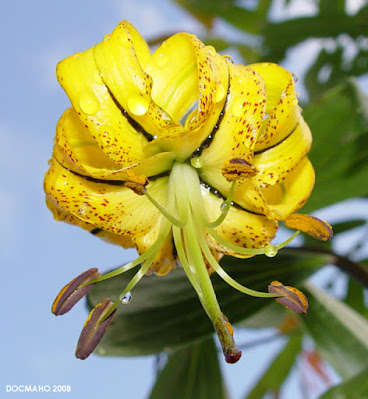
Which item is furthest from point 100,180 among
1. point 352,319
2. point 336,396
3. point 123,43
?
point 352,319

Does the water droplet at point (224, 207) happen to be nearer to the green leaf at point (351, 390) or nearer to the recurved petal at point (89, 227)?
the recurved petal at point (89, 227)

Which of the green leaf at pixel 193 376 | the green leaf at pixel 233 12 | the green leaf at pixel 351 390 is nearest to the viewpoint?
the green leaf at pixel 351 390

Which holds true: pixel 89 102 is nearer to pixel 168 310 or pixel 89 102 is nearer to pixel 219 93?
pixel 219 93

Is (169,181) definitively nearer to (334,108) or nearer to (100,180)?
(100,180)

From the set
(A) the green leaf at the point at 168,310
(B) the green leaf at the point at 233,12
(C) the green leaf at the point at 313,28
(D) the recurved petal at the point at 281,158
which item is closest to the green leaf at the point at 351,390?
(A) the green leaf at the point at 168,310

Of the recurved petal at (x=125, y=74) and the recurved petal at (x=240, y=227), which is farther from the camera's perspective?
the recurved petal at (x=240, y=227)

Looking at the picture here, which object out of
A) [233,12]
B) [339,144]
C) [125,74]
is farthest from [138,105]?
[233,12]
